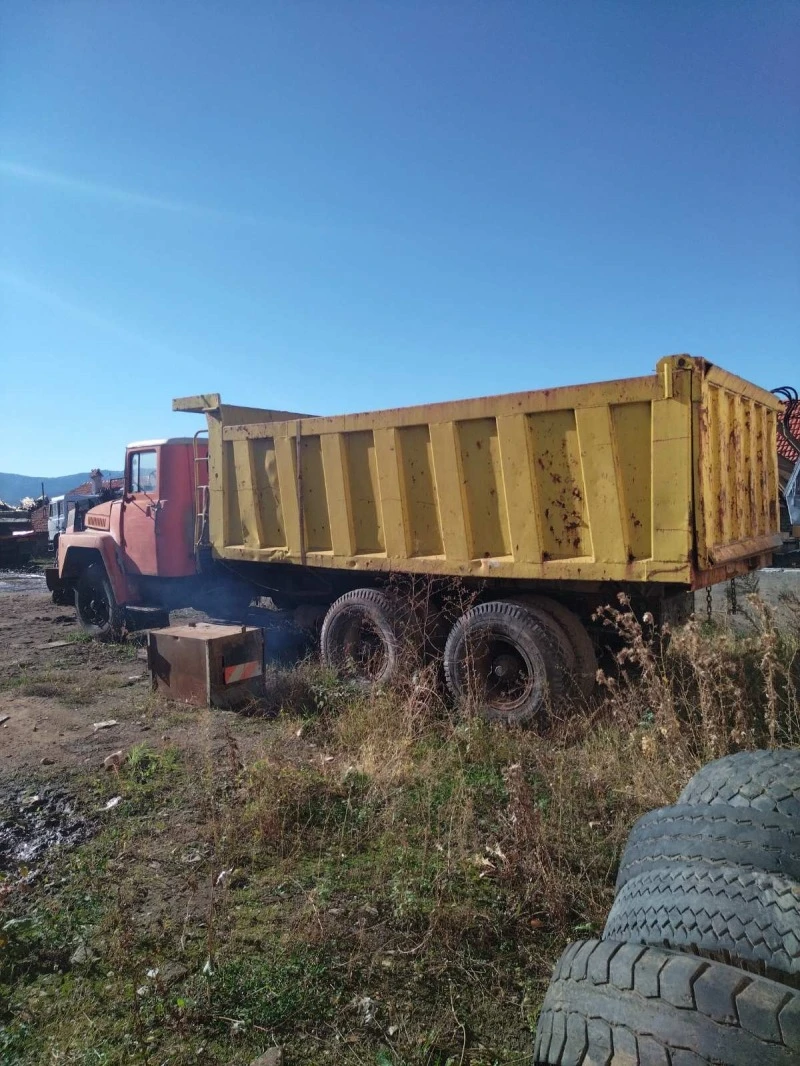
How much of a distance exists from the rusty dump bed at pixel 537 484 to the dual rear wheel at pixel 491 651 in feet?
1.04

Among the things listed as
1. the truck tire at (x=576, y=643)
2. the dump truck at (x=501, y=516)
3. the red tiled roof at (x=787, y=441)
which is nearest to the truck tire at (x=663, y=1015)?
the dump truck at (x=501, y=516)

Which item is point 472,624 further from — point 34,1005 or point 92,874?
point 34,1005

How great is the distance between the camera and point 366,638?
6508mm

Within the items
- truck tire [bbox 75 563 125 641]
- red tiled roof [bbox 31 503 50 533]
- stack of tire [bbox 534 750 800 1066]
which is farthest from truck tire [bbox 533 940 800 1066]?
red tiled roof [bbox 31 503 50 533]

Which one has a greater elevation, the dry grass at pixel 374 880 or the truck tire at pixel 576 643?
the truck tire at pixel 576 643

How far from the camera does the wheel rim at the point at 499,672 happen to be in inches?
206

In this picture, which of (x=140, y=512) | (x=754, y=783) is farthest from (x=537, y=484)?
(x=140, y=512)

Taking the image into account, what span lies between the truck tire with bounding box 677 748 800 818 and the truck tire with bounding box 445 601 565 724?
2491mm

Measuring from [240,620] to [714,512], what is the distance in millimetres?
5319

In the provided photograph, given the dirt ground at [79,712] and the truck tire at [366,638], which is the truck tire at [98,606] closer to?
the dirt ground at [79,712]

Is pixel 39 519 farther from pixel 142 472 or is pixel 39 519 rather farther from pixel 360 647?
pixel 360 647

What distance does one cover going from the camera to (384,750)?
14.6 ft

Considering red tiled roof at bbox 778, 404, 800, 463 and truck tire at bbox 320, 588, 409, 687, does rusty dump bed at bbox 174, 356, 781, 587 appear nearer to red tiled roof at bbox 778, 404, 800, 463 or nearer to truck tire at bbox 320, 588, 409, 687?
truck tire at bbox 320, 588, 409, 687

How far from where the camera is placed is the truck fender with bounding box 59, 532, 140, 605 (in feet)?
28.0
